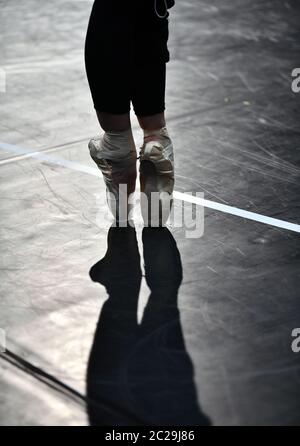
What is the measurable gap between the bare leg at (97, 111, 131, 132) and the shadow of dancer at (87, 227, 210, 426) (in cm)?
35

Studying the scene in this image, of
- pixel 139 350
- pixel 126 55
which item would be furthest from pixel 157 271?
pixel 126 55

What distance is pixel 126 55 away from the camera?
97.0 inches

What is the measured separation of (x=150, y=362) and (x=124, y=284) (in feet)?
1.28

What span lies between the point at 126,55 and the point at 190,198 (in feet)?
1.96

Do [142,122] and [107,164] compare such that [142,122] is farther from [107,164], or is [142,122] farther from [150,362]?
[150,362]

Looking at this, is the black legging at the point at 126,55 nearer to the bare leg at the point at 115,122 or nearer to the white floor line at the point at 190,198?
the bare leg at the point at 115,122

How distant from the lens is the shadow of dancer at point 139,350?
5.94ft

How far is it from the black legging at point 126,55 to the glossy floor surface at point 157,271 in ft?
1.35

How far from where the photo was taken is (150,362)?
1.98 m

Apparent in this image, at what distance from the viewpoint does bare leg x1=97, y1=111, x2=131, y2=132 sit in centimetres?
253

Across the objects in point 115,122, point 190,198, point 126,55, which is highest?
point 126,55

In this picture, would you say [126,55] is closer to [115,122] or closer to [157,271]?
[115,122]

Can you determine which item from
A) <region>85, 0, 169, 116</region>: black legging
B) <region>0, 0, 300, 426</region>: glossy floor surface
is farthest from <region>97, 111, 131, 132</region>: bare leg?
<region>0, 0, 300, 426</region>: glossy floor surface

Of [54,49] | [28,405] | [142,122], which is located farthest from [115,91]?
[54,49]
